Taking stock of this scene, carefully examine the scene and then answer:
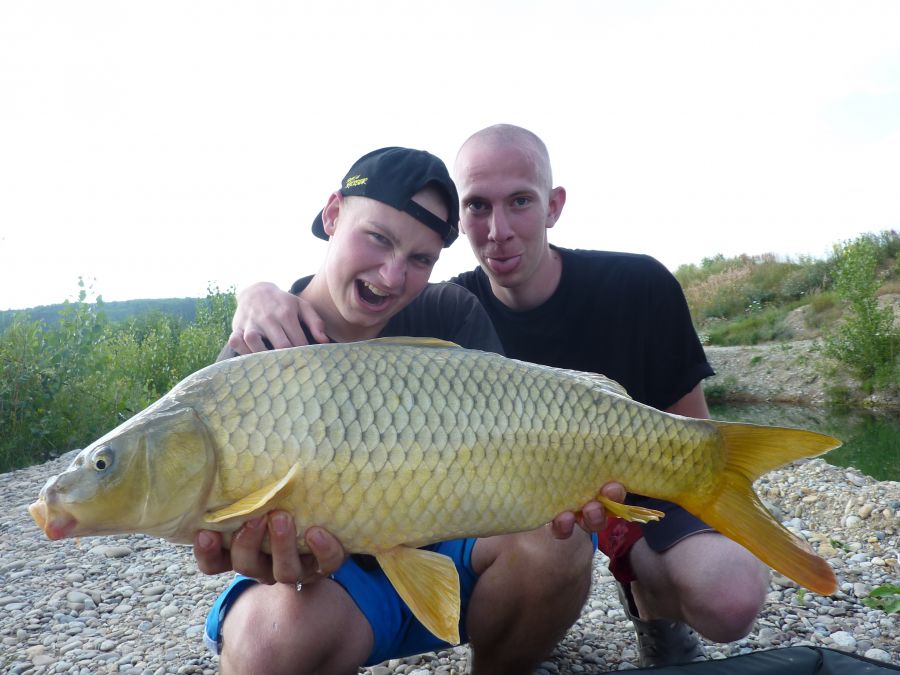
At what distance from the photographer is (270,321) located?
66.0 inches

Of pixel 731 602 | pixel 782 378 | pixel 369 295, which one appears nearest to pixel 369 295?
pixel 369 295

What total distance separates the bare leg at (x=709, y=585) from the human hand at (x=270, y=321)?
1157 millimetres

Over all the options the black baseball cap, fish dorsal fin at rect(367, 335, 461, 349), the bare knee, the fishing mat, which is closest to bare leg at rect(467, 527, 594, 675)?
the fishing mat

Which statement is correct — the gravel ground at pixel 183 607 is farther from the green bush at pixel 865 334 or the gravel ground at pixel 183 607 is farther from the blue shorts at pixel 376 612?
the green bush at pixel 865 334

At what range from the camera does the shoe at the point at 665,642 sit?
2057 mm

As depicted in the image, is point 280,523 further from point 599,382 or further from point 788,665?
point 788,665

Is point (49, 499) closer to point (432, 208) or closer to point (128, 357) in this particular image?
point (432, 208)

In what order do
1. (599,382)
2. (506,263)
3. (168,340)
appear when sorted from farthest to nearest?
1. (168,340)
2. (506,263)
3. (599,382)

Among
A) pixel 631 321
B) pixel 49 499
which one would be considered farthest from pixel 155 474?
pixel 631 321

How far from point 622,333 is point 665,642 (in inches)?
37.1

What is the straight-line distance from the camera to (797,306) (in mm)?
20312

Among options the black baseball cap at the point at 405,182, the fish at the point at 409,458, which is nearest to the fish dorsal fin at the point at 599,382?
the fish at the point at 409,458

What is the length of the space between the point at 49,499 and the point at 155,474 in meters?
0.17

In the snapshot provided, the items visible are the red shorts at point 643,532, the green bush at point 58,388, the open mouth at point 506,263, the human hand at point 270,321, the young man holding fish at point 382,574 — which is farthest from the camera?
the green bush at point 58,388
